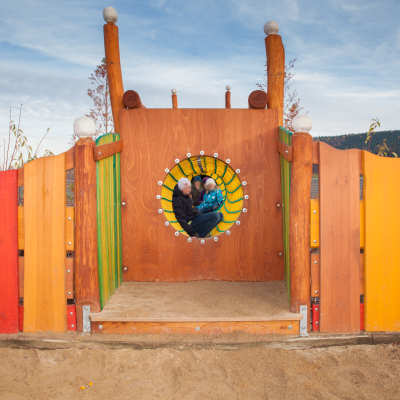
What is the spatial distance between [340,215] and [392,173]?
509mm

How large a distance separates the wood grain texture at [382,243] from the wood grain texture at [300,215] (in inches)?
17.9

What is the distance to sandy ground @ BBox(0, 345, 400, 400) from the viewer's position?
6.75 feet

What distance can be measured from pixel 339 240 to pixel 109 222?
1.86 metres

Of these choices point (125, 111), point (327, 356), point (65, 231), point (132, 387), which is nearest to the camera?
point (132, 387)

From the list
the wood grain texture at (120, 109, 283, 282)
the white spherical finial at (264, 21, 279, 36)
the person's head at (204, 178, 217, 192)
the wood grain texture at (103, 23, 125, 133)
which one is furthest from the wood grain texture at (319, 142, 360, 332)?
the person's head at (204, 178, 217, 192)

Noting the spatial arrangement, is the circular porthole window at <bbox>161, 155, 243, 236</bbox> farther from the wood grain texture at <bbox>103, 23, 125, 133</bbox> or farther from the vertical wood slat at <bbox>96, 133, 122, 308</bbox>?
the wood grain texture at <bbox>103, 23, 125, 133</bbox>

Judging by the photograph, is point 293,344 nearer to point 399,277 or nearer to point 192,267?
point 399,277

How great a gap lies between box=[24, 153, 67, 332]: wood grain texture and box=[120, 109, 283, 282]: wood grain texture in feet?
2.76

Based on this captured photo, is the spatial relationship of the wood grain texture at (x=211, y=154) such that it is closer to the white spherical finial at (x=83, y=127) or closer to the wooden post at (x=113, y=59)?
the wooden post at (x=113, y=59)

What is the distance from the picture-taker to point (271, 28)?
3.47 meters

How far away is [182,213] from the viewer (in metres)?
3.95

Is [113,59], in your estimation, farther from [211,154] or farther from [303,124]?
[303,124]

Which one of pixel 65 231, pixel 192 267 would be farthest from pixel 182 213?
pixel 65 231

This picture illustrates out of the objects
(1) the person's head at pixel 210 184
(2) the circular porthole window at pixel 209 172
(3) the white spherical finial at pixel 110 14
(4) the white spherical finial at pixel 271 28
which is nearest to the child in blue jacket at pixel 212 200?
(1) the person's head at pixel 210 184
